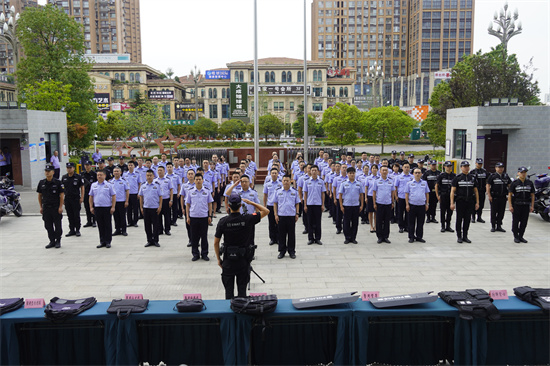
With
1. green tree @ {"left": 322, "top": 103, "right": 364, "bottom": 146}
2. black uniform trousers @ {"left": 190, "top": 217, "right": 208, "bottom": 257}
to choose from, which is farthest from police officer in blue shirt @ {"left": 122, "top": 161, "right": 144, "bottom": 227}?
green tree @ {"left": 322, "top": 103, "right": 364, "bottom": 146}

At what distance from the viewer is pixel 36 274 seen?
8.48 metres

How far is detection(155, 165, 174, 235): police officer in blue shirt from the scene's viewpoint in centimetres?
1101

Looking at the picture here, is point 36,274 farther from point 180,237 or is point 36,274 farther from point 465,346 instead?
point 465,346

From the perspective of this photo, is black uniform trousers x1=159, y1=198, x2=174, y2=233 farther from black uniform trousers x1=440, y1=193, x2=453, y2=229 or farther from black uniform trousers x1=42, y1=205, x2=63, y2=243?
black uniform trousers x1=440, y1=193, x2=453, y2=229

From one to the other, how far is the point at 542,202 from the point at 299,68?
7654 centimetres

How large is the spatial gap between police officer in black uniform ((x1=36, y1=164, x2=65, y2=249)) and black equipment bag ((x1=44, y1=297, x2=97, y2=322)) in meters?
6.09

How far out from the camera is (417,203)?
34.9 feet

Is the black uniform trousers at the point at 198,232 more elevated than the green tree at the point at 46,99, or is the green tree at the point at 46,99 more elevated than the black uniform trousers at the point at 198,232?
Answer: the green tree at the point at 46,99

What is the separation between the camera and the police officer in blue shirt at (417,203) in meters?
10.6

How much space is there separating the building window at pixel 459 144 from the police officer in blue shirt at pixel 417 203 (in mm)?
10582

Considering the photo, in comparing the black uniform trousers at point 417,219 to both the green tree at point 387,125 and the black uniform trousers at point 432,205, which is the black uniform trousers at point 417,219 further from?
the green tree at point 387,125

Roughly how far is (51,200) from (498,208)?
10.7 m

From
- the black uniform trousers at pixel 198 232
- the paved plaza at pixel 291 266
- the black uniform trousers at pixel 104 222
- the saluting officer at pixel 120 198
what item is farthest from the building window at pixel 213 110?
the black uniform trousers at pixel 198 232

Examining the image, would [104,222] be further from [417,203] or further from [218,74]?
[218,74]
